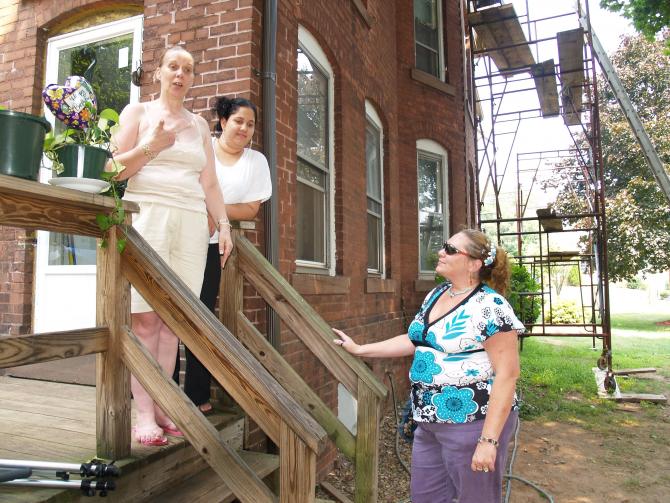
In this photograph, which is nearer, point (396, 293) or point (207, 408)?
point (207, 408)

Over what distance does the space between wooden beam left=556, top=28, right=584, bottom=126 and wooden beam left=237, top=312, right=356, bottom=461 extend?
8360 millimetres

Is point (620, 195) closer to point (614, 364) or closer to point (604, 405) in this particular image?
point (614, 364)

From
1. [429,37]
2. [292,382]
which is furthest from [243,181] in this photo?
[429,37]

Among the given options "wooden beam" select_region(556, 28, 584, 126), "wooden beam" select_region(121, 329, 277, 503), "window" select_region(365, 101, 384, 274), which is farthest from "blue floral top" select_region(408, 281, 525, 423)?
"wooden beam" select_region(556, 28, 584, 126)

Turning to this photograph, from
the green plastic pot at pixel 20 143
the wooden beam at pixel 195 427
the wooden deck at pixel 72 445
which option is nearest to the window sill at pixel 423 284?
the wooden deck at pixel 72 445

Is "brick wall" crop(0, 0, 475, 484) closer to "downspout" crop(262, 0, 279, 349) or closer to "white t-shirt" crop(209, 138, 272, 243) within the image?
"downspout" crop(262, 0, 279, 349)

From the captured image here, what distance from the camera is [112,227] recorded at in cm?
205

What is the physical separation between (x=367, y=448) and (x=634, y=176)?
20.0 metres

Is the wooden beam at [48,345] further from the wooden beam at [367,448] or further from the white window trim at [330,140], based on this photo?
the white window trim at [330,140]

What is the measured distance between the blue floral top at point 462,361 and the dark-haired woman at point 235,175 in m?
1.29

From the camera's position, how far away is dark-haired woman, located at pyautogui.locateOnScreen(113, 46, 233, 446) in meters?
2.32

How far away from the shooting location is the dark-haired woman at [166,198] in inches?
91.3

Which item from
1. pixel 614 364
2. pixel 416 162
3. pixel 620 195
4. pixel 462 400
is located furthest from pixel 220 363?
pixel 620 195

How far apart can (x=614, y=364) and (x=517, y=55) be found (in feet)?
21.5
